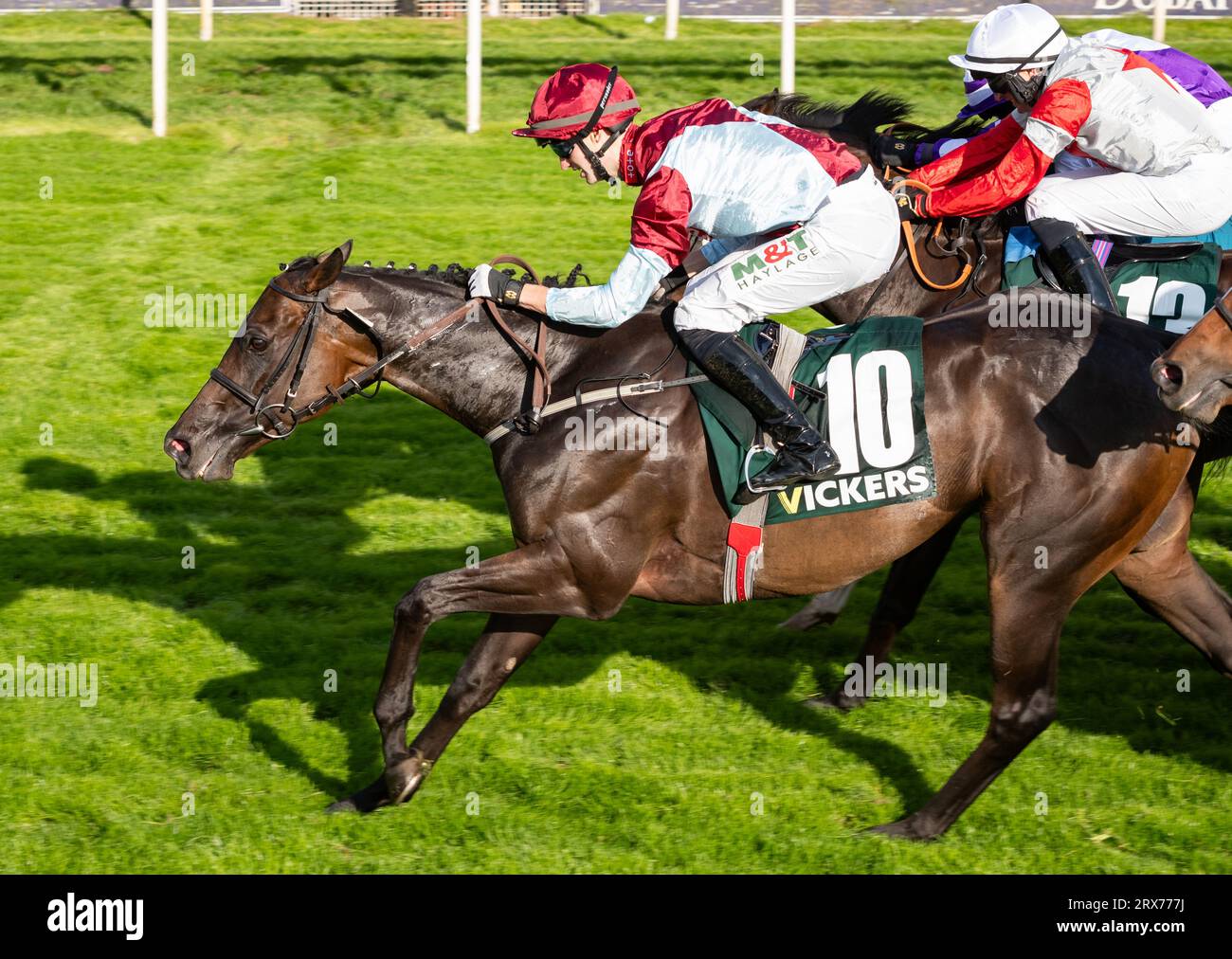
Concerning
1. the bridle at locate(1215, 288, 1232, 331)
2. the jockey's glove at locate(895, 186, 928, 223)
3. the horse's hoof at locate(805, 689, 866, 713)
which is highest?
the bridle at locate(1215, 288, 1232, 331)

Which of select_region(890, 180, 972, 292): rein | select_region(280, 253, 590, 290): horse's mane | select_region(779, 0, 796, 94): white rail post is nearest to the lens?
select_region(280, 253, 590, 290): horse's mane

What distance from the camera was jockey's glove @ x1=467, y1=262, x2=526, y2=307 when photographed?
434cm

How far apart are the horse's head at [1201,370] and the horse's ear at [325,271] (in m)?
2.27

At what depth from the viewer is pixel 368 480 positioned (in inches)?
298

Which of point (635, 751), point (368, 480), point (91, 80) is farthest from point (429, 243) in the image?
point (635, 751)

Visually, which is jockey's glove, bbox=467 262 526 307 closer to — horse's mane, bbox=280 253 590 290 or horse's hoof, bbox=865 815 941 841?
horse's mane, bbox=280 253 590 290

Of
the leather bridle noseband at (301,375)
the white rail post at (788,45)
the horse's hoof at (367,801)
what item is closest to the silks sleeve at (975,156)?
the leather bridle noseband at (301,375)

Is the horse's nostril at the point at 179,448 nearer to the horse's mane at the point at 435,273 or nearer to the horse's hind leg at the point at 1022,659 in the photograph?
the horse's mane at the point at 435,273

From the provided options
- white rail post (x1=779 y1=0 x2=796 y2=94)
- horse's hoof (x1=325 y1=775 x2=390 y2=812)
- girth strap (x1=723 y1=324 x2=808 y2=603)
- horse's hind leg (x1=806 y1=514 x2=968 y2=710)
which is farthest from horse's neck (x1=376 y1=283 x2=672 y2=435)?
white rail post (x1=779 y1=0 x2=796 y2=94)

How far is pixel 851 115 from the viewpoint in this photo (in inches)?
251

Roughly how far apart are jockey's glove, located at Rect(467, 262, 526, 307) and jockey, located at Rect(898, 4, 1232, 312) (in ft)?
5.94

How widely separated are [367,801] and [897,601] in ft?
6.73

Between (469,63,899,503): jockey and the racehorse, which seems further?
the racehorse

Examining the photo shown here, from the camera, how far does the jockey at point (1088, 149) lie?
5062 millimetres
